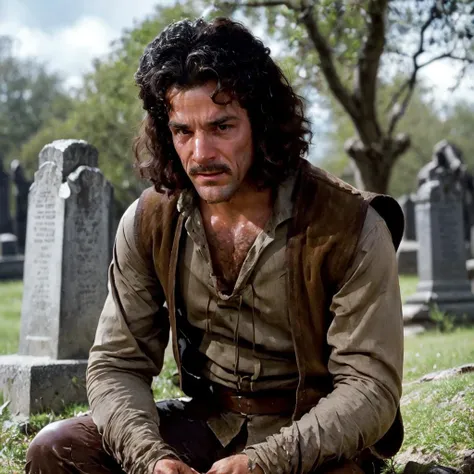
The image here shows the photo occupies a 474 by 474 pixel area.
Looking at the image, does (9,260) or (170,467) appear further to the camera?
(9,260)

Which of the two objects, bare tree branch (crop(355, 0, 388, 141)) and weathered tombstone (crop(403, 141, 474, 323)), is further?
weathered tombstone (crop(403, 141, 474, 323))

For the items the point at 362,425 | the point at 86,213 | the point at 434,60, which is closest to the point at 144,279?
the point at 362,425

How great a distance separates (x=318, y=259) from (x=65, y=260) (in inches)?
186

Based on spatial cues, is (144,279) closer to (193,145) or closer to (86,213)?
(193,145)

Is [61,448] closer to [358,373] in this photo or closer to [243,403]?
[243,403]

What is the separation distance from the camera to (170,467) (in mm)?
3217

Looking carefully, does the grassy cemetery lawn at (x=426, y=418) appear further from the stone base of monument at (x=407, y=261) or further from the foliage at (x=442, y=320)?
the stone base of monument at (x=407, y=261)

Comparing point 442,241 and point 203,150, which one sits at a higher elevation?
point 203,150

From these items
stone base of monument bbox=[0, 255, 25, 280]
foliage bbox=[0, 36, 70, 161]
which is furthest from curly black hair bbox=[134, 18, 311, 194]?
foliage bbox=[0, 36, 70, 161]

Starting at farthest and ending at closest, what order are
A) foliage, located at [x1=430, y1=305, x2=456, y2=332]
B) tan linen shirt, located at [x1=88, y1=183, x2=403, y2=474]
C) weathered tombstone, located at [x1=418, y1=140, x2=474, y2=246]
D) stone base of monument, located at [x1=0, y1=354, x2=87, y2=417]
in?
weathered tombstone, located at [x1=418, y1=140, x2=474, y2=246] → foliage, located at [x1=430, y1=305, x2=456, y2=332] → stone base of monument, located at [x1=0, y1=354, x2=87, y2=417] → tan linen shirt, located at [x1=88, y1=183, x2=403, y2=474]

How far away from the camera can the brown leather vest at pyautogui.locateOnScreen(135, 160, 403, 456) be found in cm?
340

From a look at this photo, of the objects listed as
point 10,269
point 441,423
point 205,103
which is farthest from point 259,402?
point 10,269

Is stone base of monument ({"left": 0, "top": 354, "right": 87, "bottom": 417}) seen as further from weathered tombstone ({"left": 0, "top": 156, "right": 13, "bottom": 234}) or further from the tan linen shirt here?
weathered tombstone ({"left": 0, "top": 156, "right": 13, "bottom": 234})

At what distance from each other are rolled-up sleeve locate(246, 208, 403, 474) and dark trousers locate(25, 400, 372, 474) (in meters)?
0.14
